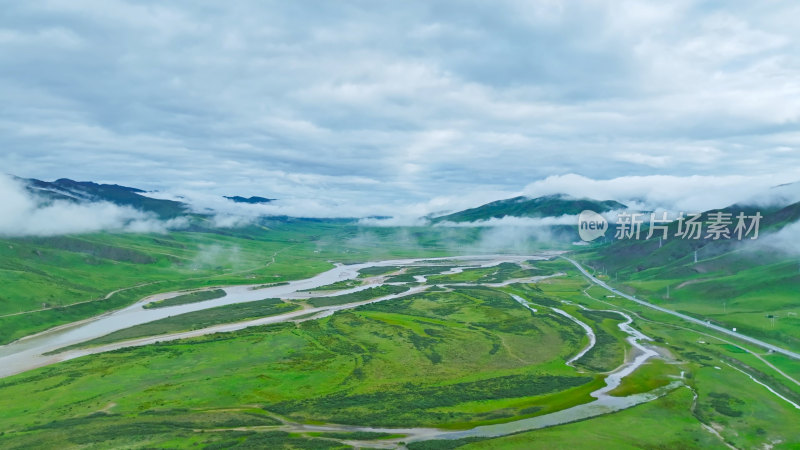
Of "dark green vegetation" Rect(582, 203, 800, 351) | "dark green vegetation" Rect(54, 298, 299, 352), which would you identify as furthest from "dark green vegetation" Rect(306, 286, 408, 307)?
"dark green vegetation" Rect(582, 203, 800, 351)

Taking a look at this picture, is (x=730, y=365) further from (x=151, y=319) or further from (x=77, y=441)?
(x=151, y=319)

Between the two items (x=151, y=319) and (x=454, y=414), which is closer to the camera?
(x=454, y=414)

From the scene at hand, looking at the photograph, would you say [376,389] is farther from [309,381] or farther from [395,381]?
[309,381]

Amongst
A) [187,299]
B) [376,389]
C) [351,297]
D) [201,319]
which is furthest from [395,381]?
[187,299]

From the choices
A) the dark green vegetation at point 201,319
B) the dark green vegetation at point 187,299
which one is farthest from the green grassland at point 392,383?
the dark green vegetation at point 187,299

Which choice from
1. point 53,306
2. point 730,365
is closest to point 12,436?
point 53,306

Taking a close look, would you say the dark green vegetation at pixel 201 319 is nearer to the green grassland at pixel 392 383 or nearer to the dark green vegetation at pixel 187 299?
the green grassland at pixel 392 383
